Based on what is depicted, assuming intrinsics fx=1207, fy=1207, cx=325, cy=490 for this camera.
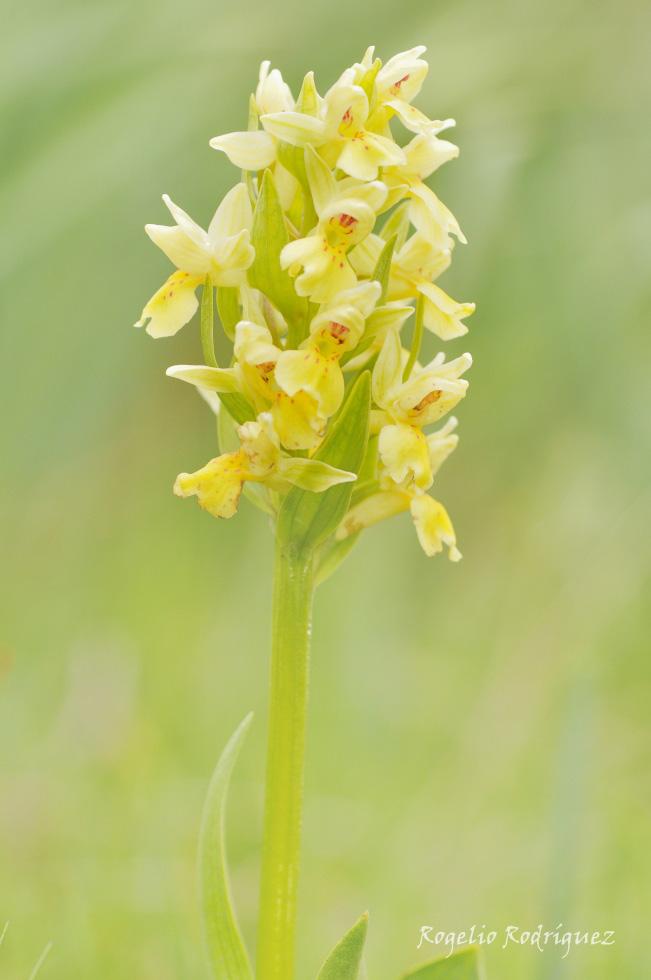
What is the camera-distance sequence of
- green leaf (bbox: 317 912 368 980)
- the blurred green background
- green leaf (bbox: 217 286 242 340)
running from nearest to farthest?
1. green leaf (bbox: 317 912 368 980)
2. green leaf (bbox: 217 286 242 340)
3. the blurred green background

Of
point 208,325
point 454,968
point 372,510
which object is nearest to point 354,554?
point 372,510

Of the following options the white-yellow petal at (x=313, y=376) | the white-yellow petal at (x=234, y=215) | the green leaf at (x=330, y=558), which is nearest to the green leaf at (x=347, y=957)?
the green leaf at (x=330, y=558)

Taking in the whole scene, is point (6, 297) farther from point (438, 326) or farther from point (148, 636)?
point (438, 326)

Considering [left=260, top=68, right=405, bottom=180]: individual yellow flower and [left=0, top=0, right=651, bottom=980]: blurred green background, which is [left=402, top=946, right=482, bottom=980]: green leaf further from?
[left=260, top=68, right=405, bottom=180]: individual yellow flower

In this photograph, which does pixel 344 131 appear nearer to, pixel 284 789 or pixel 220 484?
pixel 220 484

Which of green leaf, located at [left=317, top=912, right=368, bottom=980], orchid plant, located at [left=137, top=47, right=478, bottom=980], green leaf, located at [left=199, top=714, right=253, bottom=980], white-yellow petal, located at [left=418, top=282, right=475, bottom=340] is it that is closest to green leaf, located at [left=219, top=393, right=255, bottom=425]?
orchid plant, located at [left=137, top=47, right=478, bottom=980]

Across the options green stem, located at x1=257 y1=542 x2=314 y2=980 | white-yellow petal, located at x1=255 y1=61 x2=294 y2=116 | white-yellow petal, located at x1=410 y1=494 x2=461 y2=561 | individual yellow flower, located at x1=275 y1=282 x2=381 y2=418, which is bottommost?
green stem, located at x1=257 y1=542 x2=314 y2=980

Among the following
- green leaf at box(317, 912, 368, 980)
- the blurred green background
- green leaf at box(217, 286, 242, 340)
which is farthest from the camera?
the blurred green background
